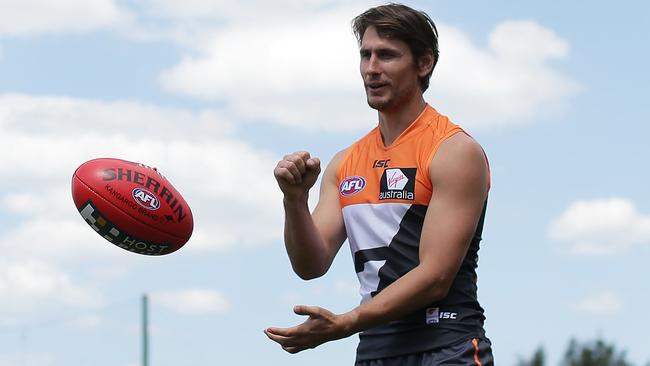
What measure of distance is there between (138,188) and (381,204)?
1.87 m

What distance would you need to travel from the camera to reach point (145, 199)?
595cm

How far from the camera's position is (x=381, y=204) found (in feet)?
15.3

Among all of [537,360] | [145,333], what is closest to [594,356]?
[537,360]

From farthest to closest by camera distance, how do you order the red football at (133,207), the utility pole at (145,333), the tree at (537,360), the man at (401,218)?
the tree at (537,360) → the utility pole at (145,333) → the red football at (133,207) → the man at (401,218)

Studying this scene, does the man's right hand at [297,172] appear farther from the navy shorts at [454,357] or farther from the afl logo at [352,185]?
the navy shorts at [454,357]

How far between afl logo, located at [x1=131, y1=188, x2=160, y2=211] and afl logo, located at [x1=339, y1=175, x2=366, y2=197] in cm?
147

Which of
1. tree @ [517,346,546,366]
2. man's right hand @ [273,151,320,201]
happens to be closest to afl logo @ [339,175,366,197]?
man's right hand @ [273,151,320,201]

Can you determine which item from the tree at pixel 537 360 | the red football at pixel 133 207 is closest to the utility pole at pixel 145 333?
the red football at pixel 133 207

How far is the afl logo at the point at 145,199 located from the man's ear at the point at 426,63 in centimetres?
187

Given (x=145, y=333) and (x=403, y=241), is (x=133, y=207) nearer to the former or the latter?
(x=403, y=241)

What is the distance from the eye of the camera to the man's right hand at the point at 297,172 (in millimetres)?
4426

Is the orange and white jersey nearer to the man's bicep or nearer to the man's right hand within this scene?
the man's bicep

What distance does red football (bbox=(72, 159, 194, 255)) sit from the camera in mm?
5918

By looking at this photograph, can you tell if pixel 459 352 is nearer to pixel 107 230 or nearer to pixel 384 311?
pixel 384 311
